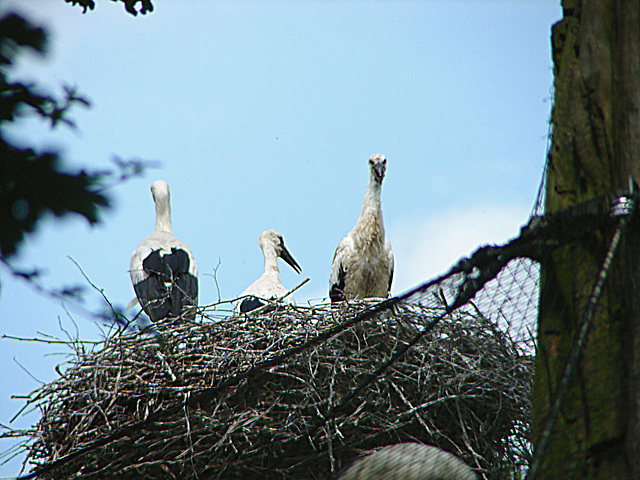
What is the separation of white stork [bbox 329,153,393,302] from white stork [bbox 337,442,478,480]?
15.3ft

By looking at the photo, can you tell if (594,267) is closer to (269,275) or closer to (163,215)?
(269,275)

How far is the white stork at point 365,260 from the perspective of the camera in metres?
6.81

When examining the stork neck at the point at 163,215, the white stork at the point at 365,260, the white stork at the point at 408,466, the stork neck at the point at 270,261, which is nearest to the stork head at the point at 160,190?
the stork neck at the point at 163,215

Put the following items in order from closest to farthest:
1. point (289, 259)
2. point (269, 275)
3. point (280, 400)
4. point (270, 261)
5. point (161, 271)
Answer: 1. point (280, 400)
2. point (161, 271)
3. point (269, 275)
4. point (270, 261)
5. point (289, 259)

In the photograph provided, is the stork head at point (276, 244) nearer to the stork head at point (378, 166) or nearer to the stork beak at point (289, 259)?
the stork beak at point (289, 259)

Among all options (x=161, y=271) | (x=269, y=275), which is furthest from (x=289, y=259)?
(x=161, y=271)

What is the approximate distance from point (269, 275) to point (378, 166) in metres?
1.39

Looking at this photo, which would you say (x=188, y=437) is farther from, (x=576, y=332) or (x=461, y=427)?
(x=576, y=332)

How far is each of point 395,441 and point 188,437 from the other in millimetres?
890

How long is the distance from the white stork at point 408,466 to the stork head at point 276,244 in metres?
5.82

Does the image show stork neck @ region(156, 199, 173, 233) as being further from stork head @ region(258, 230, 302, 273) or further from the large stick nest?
the large stick nest

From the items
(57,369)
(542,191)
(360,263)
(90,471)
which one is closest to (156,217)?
(360,263)

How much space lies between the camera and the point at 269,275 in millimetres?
7254

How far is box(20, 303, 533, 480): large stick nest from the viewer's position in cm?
337
